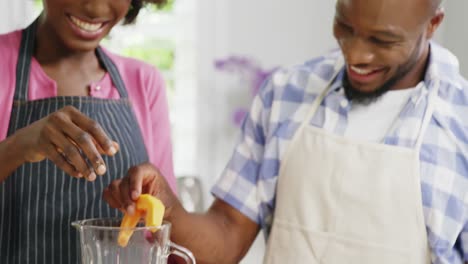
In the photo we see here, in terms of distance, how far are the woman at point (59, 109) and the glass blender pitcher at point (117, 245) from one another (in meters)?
0.21

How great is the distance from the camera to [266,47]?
299cm

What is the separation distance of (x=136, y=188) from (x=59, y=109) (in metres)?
0.20

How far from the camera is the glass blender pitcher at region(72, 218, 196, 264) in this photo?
1044mm

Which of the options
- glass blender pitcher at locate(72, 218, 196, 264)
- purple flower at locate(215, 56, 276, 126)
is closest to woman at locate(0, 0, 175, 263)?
glass blender pitcher at locate(72, 218, 196, 264)

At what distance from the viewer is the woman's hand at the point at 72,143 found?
107 cm

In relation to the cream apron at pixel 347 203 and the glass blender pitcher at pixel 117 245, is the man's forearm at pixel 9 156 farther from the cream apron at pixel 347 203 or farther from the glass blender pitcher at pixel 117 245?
the cream apron at pixel 347 203

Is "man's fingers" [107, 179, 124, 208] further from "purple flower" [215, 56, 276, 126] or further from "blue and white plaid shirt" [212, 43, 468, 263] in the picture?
"purple flower" [215, 56, 276, 126]

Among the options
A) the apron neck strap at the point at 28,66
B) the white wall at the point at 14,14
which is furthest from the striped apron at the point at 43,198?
the white wall at the point at 14,14

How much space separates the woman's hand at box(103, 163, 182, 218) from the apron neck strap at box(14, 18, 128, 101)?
9.3 inches

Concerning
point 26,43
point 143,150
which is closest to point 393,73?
point 143,150

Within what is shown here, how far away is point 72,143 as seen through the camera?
43.3 inches

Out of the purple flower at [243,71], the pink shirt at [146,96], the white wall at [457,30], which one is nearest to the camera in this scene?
the pink shirt at [146,96]

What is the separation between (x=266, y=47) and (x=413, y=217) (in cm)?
175

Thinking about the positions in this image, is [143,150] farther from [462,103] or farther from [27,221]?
[462,103]
